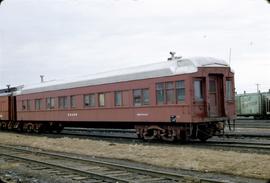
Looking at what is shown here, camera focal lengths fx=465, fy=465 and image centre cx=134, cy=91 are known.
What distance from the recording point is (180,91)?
1841 cm

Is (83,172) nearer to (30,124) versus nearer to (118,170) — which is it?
(118,170)

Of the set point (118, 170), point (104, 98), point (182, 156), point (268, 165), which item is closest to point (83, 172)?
point (118, 170)

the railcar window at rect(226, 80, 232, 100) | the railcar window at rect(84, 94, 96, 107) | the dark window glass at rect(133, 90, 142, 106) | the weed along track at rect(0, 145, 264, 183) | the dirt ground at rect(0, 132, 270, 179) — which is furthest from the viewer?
the railcar window at rect(84, 94, 96, 107)

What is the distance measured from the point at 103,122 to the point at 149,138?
3.79m

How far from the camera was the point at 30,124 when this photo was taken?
104 ft

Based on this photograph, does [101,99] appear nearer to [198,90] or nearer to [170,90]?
[170,90]

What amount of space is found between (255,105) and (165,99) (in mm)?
29163

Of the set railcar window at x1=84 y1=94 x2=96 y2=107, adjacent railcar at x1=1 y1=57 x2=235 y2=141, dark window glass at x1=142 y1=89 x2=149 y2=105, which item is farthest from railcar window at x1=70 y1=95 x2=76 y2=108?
dark window glass at x1=142 y1=89 x2=149 y2=105

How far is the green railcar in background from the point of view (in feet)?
147

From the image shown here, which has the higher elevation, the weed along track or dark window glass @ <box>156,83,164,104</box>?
dark window glass @ <box>156,83,164,104</box>

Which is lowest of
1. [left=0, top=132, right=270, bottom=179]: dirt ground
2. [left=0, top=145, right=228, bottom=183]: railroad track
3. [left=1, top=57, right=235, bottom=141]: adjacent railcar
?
[left=0, top=145, right=228, bottom=183]: railroad track

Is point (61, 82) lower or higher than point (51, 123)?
higher

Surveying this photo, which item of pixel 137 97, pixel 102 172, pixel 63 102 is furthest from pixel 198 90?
pixel 63 102

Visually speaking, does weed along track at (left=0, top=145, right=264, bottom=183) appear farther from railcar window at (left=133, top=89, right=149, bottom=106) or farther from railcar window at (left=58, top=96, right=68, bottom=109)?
railcar window at (left=58, top=96, right=68, bottom=109)
